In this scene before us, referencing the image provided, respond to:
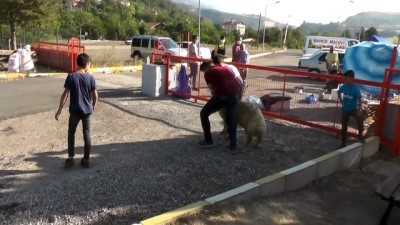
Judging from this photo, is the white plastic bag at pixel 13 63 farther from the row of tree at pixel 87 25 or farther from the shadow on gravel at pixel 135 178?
the shadow on gravel at pixel 135 178

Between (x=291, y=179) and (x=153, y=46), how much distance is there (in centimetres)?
2001

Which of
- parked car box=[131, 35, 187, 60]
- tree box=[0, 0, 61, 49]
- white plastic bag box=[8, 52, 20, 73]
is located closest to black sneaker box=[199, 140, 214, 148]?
white plastic bag box=[8, 52, 20, 73]

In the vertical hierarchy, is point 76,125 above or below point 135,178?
above

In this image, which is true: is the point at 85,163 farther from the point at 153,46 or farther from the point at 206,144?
the point at 153,46

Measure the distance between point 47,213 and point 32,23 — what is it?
16.2 metres

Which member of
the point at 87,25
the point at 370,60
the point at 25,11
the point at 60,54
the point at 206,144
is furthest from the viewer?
the point at 87,25

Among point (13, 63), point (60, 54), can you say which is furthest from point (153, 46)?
point (13, 63)

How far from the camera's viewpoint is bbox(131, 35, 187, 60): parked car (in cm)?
2354

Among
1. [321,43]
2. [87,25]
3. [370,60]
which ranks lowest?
[370,60]

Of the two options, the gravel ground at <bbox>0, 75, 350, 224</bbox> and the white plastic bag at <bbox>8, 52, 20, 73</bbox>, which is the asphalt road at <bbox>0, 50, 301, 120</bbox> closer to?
the gravel ground at <bbox>0, 75, 350, 224</bbox>

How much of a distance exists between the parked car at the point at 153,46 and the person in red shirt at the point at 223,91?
1682cm

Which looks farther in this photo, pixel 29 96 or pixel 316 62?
pixel 316 62

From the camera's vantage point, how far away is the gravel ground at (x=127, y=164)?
4.48m

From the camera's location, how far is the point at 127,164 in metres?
5.82
